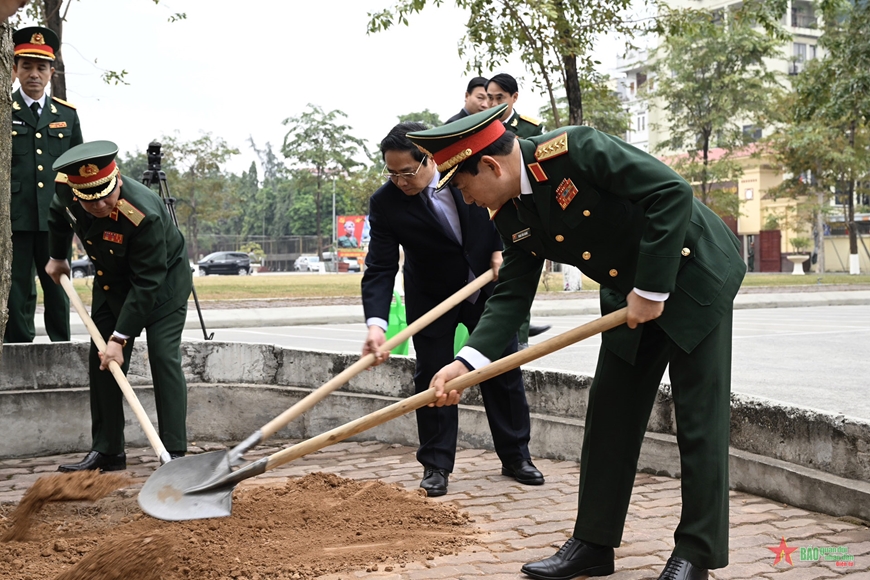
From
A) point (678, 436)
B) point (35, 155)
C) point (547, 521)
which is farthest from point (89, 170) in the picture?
point (678, 436)

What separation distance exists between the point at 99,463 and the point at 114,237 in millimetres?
1371

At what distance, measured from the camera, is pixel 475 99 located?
6445 mm

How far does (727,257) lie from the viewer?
11.1 ft

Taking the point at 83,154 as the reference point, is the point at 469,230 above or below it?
below

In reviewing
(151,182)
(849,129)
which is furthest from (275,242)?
(151,182)

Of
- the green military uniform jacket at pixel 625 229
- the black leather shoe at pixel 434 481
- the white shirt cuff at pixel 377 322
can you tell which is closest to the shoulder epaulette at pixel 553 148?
the green military uniform jacket at pixel 625 229

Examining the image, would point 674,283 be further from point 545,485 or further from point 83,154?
point 83,154

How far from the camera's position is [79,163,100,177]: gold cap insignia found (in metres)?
4.89

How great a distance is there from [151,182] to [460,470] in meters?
4.45

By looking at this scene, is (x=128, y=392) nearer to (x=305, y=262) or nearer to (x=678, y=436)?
(x=678, y=436)

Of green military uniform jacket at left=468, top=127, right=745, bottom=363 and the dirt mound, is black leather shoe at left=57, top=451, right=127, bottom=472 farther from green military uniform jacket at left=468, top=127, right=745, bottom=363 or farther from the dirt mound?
green military uniform jacket at left=468, top=127, right=745, bottom=363

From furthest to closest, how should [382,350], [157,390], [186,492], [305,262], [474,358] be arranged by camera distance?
[305,262], [157,390], [382,350], [186,492], [474,358]

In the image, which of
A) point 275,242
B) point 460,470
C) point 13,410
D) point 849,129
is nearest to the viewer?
point 460,470

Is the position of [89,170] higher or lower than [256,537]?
higher
